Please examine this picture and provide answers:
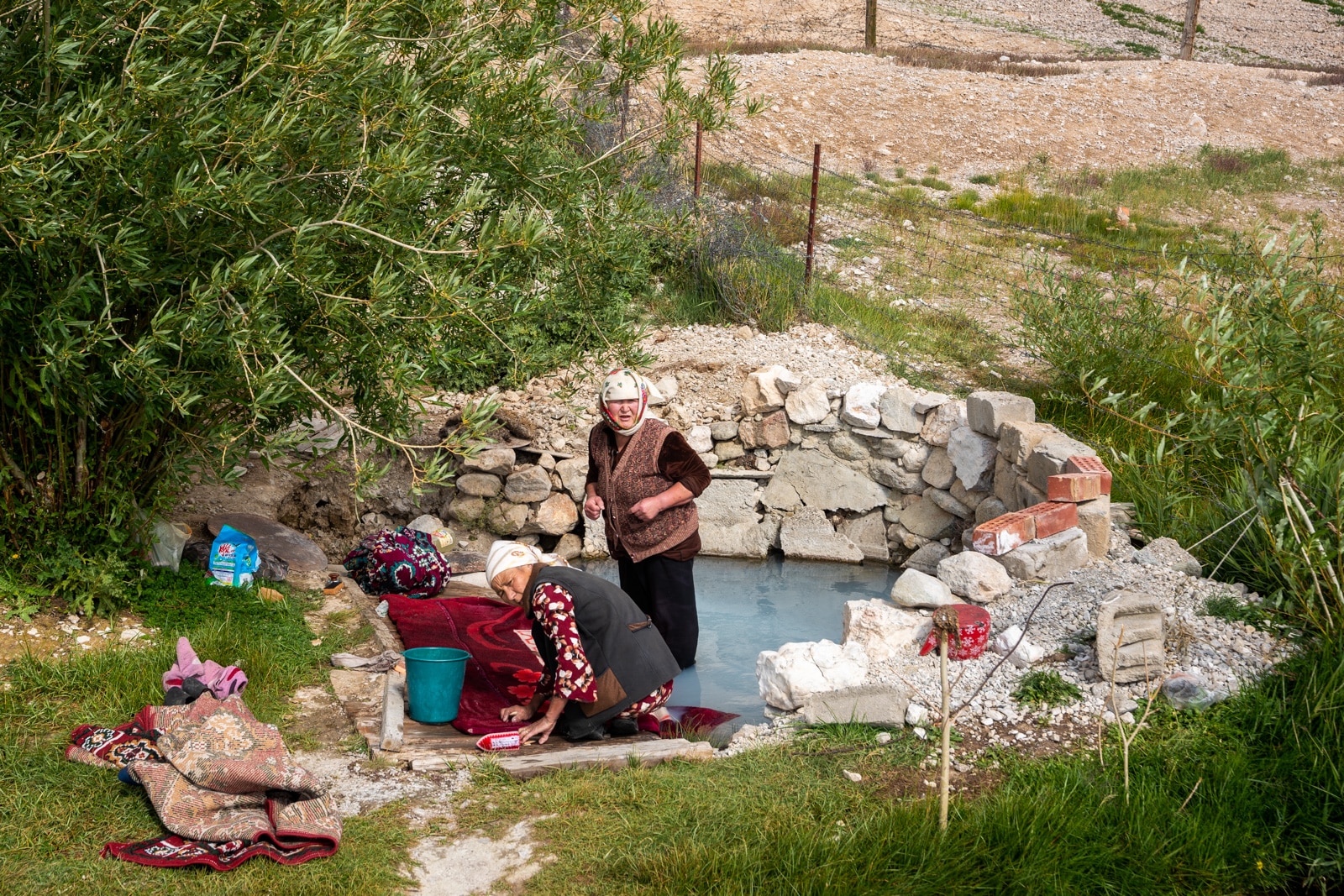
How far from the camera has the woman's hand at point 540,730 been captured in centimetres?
438

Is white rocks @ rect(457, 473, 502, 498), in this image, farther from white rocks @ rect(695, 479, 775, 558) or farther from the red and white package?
the red and white package

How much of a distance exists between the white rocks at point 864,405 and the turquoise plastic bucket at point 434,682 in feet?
16.1

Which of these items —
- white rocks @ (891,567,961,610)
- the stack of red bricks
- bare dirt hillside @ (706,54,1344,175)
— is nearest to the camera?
white rocks @ (891,567,961,610)

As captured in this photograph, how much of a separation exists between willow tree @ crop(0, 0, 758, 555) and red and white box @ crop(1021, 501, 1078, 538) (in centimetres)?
287

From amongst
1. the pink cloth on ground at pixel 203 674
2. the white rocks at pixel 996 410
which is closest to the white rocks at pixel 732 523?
the white rocks at pixel 996 410

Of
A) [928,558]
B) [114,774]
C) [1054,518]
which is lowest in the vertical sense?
[928,558]

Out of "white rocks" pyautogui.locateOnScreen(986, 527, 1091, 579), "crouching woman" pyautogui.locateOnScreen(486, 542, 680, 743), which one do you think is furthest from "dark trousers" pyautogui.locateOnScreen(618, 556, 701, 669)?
"white rocks" pyautogui.locateOnScreen(986, 527, 1091, 579)

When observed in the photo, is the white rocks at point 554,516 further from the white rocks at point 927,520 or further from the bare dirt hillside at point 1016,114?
the bare dirt hillside at point 1016,114

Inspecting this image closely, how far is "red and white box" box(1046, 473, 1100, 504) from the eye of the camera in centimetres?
610

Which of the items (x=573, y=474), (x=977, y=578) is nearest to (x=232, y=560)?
(x=573, y=474)

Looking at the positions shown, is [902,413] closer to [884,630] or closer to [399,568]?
[884,630]

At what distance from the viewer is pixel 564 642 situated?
430cm

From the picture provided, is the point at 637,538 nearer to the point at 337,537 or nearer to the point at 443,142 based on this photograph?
the point at 443,142

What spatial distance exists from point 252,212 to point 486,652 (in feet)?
9.16
